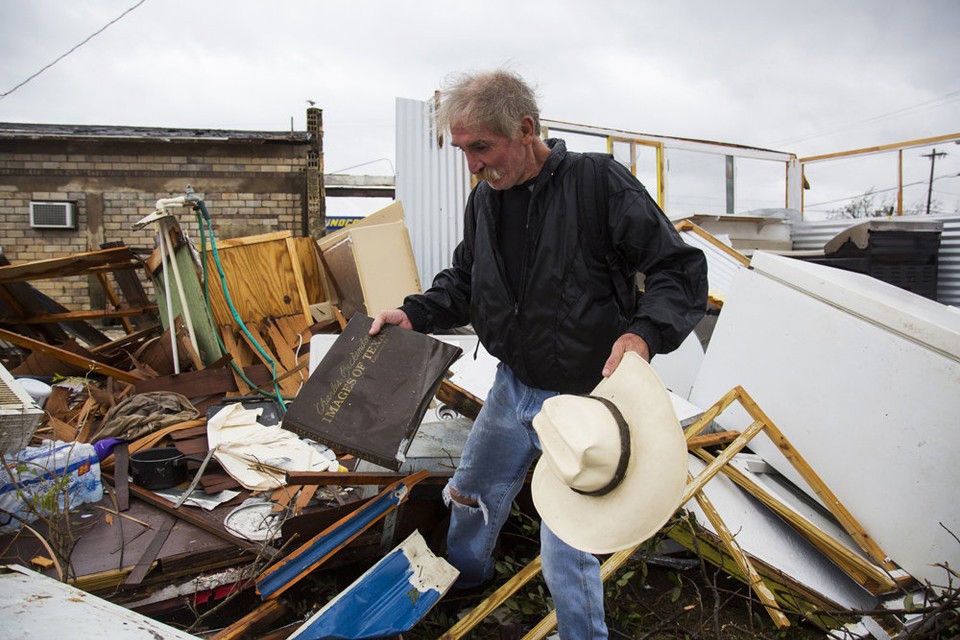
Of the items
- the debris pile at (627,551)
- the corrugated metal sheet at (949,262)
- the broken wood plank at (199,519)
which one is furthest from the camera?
the corrugated metal sheet at (949,262)

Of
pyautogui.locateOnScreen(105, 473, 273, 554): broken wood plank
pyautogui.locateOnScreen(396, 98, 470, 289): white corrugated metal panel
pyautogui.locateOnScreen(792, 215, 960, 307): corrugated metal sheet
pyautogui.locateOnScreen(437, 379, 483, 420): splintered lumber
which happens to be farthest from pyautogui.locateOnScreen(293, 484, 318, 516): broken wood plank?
pyautogui.locateOnScreen(792, 215, 960, 307): corrugated metal sheet

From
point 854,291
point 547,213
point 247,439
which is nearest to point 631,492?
point 547,213

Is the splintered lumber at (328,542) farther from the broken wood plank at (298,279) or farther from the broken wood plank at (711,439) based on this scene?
the broken wood plank at (298,279)

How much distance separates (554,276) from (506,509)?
0.96m

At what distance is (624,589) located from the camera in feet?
9.06

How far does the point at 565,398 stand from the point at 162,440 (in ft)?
9.55

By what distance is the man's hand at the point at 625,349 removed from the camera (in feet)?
5.31

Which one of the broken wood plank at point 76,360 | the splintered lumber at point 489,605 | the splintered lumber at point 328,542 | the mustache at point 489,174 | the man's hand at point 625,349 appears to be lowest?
the splintered lumber at point 489,605

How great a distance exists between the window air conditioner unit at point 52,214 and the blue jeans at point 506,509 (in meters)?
10.6

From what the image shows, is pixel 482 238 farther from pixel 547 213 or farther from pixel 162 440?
pixel 162 440

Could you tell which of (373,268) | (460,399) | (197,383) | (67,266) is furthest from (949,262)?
(67,266)

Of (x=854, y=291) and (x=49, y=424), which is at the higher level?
(x=854, y=291)

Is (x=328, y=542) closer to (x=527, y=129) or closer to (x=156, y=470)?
(x=156, y=470)

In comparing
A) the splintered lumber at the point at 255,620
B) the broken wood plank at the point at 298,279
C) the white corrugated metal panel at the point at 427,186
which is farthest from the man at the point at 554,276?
the white corrugated metal panel at the point at 427,186
